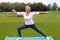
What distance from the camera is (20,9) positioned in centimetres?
7219

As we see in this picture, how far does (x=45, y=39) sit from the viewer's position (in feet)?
38.4

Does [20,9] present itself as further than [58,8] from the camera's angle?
No

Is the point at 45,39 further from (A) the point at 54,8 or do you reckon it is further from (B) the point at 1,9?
(A) the point at 54,8

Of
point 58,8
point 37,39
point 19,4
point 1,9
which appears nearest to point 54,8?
point 58,8

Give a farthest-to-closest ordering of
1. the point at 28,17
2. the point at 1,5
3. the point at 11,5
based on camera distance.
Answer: the point at 1,5 → the point at 11,5 → the point at 28,17

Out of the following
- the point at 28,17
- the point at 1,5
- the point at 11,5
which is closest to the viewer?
the point at 28,17

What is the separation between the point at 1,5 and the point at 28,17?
6815 cm

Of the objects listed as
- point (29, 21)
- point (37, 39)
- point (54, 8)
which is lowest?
point (54, 8)

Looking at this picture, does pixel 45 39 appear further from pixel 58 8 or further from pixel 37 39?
Answer: pixel 58 8

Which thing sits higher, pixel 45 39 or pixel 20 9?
pixel 45 39

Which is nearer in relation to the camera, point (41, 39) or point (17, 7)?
point (41, 39)

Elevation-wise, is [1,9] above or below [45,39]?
below

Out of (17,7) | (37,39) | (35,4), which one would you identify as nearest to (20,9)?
(17,7)

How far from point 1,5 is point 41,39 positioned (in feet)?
223
